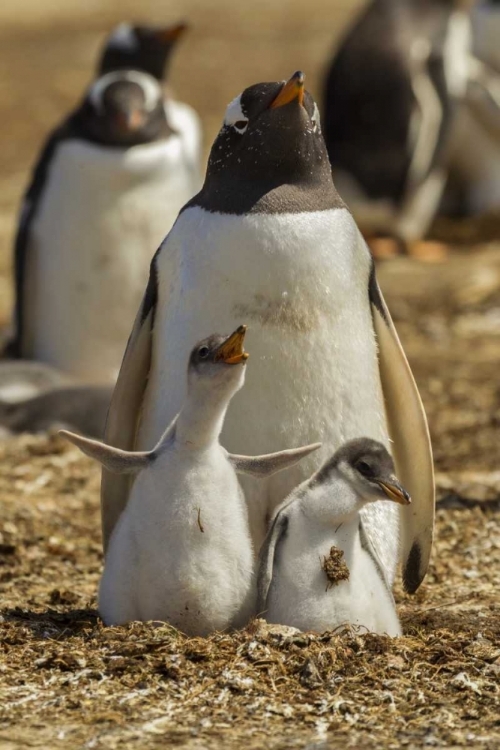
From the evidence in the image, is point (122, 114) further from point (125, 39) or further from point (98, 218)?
point (125, 39)

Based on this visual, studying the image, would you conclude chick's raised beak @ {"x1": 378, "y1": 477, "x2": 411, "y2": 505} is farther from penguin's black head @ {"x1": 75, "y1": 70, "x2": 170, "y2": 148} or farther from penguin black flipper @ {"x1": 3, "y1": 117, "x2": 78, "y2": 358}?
penguin black flipper @ {"x1": 3, "y1": 117, "x2": 78, "y2": 358}

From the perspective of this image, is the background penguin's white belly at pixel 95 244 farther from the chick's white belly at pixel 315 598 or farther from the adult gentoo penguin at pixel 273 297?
the chick's white belly at pixel 315 598

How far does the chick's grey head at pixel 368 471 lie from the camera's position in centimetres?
412

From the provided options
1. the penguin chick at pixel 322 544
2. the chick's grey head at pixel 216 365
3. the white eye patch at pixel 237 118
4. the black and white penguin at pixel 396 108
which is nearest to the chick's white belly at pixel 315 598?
the penguin chick at pixel 322 544

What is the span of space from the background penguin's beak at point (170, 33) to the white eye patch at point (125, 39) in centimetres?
19

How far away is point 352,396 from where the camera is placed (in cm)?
476

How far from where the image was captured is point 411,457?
504 cm

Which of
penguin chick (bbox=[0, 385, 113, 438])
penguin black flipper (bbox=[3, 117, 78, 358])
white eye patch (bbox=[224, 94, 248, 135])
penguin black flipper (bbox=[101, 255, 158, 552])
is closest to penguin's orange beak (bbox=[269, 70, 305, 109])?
white eye patch (bbox=[224, 94, 248, 135])

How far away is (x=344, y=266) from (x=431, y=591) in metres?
1.25

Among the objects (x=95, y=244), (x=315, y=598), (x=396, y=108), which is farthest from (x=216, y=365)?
(x=396, y=108)

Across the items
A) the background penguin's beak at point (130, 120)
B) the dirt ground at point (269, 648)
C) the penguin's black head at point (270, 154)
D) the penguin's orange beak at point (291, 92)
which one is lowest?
the dirt ground at point (269, 648)

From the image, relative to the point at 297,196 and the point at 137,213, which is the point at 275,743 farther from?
the point at 137,213

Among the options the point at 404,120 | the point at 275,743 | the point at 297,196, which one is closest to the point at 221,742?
the point at 275,743

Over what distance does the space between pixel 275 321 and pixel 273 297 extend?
8 cm
